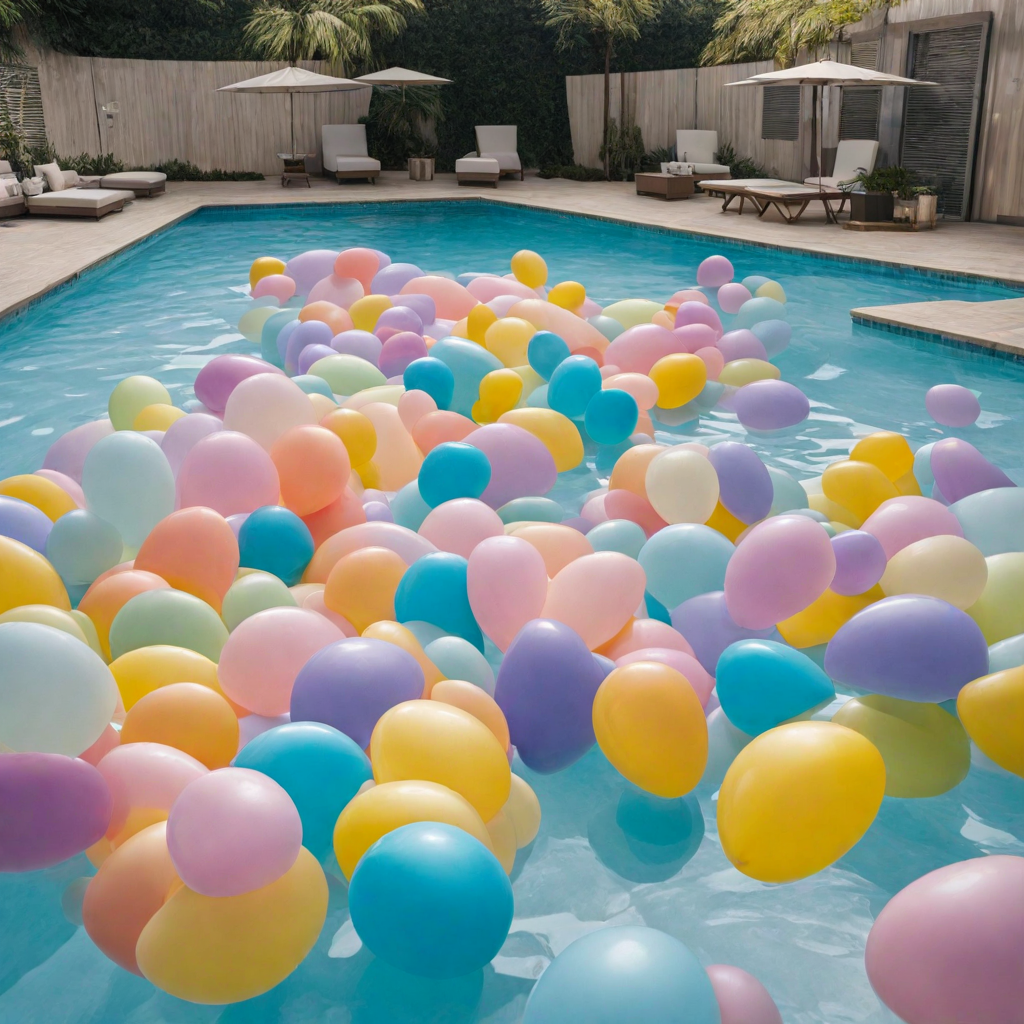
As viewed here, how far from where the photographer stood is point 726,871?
1.72 metres

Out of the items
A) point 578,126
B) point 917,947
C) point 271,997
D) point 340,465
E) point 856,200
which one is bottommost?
point 271,997

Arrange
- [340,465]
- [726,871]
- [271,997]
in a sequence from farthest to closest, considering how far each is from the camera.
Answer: [340,465] → [726,871] → [271,997]

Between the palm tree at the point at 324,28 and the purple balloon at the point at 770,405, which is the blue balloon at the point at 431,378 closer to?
the purple balloon at the point at 770,405

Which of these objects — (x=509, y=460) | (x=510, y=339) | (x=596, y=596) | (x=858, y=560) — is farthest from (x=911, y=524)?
(x=510, y=339)

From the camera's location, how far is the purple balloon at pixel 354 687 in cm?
165

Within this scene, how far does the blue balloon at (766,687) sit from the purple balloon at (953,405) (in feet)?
7.86

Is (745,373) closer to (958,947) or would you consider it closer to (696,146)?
(958,947)

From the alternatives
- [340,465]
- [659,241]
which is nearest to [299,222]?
[659,241]

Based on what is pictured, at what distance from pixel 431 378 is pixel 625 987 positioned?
2.61 meters

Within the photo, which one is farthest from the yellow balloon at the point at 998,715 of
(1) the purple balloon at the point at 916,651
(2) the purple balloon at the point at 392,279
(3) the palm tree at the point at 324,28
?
(3) the palm tree at the point at 324,28

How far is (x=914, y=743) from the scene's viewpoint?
5.74 feet

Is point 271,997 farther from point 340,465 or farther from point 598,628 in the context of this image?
point 340,465

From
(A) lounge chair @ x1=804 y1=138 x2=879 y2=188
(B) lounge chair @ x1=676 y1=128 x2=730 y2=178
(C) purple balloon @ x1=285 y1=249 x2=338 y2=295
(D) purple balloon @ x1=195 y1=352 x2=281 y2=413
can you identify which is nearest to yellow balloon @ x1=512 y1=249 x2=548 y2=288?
(C) purple balloon @ x1=285 y1=249 x2=338 y2=295

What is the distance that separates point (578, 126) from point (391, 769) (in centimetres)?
1674
